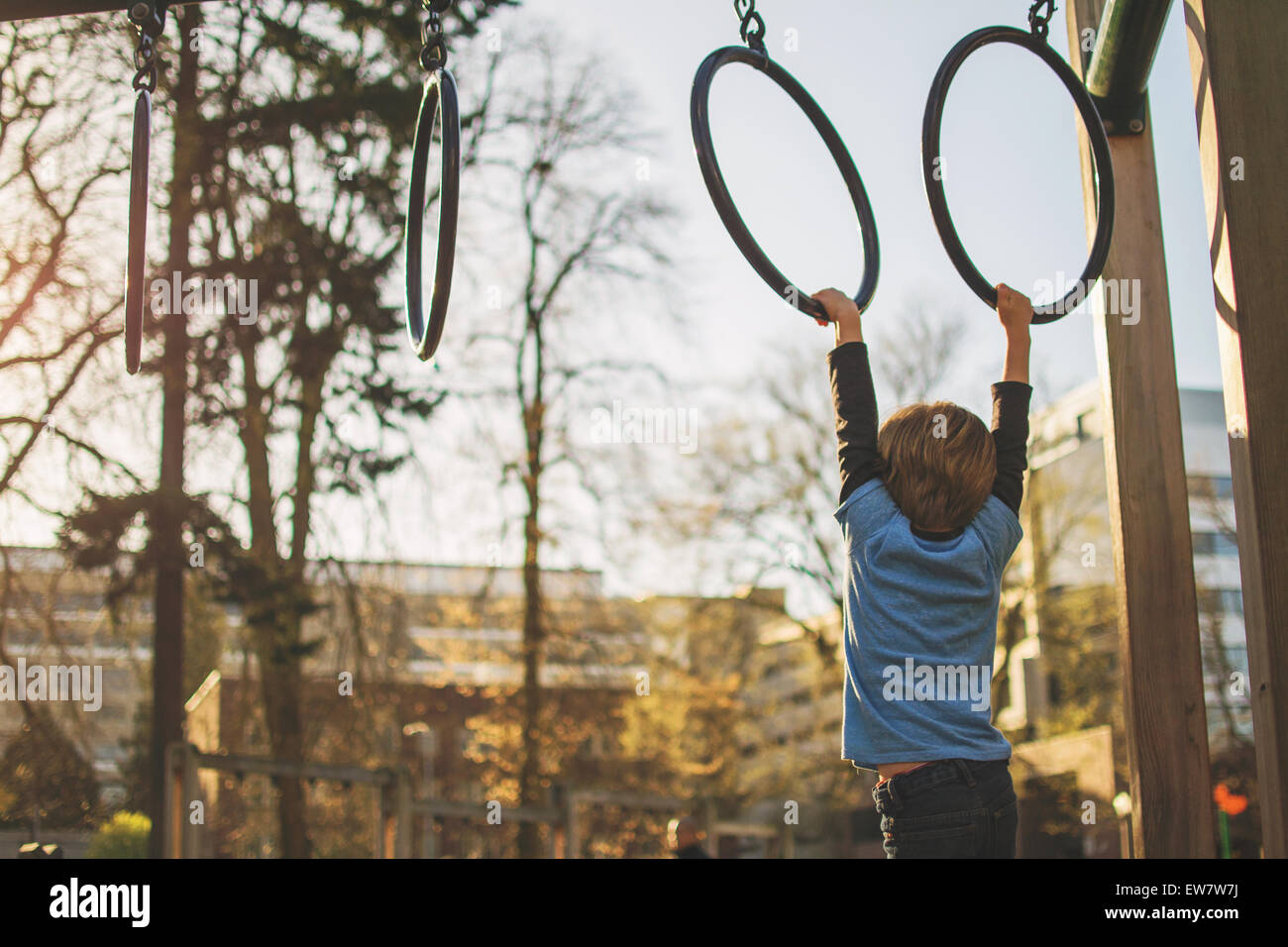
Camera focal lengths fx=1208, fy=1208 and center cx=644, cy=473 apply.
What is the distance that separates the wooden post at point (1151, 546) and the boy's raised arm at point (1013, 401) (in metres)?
0.51

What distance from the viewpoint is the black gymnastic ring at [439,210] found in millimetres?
2961

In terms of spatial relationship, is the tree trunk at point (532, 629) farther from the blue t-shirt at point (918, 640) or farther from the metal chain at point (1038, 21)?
the blue t-shirt at point (918, 640)

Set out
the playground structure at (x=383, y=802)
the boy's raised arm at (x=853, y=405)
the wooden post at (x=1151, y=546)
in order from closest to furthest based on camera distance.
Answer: the boy's raised arm at (x=853, y=405), the wooden post at (x=1151, y=546), the playground structure at (x=383, y=802)

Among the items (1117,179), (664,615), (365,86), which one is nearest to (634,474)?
(664,615)

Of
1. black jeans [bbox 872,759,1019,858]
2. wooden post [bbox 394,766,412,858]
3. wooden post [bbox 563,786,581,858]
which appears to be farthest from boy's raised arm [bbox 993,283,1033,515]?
wooden post [bbox 563,786,581,858]

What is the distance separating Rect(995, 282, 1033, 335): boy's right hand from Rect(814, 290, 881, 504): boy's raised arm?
1.31 ft

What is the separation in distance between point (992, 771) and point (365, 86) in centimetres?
1135

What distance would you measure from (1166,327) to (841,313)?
1.13m

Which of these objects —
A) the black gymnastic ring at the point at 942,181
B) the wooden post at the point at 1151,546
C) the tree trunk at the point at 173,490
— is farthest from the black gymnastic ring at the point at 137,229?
the tree trunk at the point at 173,490

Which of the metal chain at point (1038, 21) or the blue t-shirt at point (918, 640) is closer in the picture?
the blue t-shirt at point (918, 640)

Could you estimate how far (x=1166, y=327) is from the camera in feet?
11.5

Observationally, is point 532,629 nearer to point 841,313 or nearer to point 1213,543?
point 841,313
